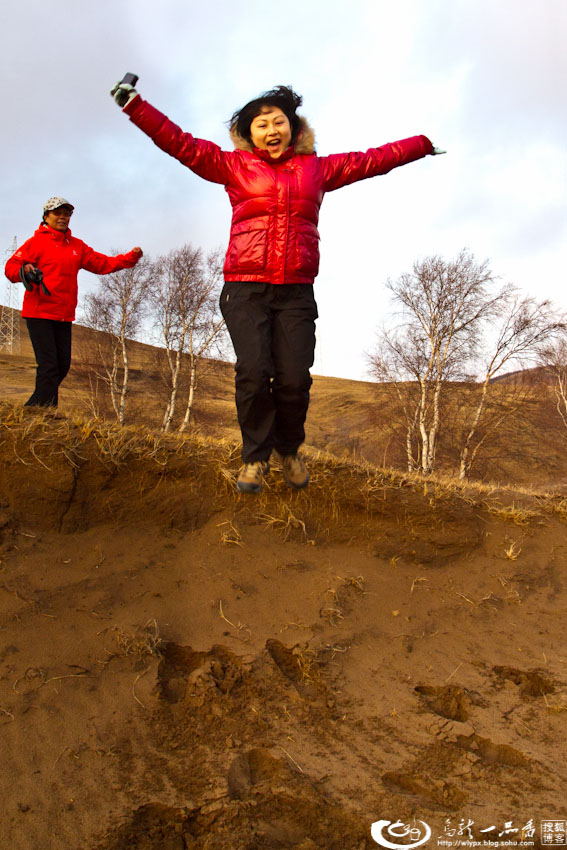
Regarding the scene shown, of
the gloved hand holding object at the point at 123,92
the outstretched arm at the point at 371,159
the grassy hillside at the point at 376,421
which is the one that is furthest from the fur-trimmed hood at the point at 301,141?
the grassy hillside at the point at 376,421

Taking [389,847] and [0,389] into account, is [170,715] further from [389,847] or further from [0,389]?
[0,389]

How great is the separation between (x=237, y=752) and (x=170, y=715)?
43 centimetres

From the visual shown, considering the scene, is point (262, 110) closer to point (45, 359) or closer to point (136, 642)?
point (45, 359)

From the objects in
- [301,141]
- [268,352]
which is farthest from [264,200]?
[268,352]

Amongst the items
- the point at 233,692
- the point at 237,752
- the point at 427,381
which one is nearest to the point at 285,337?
the point at 233,692

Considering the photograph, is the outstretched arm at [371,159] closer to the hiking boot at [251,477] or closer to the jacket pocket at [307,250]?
the jacket pocket at [307,250]

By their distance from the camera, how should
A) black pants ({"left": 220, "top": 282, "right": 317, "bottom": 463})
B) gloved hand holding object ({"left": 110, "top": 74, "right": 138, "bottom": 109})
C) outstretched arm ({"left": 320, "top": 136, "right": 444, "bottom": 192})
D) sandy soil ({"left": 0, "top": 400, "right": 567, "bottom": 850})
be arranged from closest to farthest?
sandy soil ({"left": 0, "top": 400, "right": 567, "bottom": 850})
gloved hand holding object ({"left": 110, "top": 74, "right": 138, "bottom": 109})
black pants ({"left": 220, "top": 282, "right": 317, "bottom": 463})
outstretched arm ({"left": 320, "top": 136, "right": 444, "bottom": 192})

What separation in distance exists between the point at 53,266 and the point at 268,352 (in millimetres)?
3126

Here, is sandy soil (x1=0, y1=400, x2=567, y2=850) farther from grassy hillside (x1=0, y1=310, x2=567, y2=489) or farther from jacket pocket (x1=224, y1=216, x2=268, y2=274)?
grassy hillside (x1=0, y1=310, x2=567, y2=489)

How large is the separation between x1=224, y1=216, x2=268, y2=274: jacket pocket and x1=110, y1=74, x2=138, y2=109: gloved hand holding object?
0.99 meters

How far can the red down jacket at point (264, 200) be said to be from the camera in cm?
356

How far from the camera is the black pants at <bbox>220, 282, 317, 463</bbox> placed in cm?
354

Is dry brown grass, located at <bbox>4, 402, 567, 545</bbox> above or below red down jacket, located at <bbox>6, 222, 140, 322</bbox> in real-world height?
below

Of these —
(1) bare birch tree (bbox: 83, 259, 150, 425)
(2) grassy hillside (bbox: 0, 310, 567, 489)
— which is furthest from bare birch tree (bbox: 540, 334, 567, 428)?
(1) bare birch tree (bbox: 83, 259, 150, 425)
